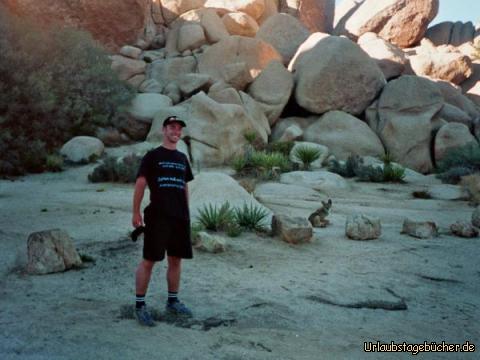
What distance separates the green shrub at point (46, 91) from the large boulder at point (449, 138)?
11249 mm

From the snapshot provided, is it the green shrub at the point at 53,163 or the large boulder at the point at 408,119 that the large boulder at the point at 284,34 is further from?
the green shrub at the point at 53,163

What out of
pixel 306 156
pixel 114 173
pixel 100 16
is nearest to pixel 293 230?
pixel 114 173

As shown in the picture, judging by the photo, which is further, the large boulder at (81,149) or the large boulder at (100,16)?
the large boulder at (100,16)

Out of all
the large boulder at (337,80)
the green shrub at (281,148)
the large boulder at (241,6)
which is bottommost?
the green shrub at (281,148)

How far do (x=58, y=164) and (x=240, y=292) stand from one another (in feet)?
33.5

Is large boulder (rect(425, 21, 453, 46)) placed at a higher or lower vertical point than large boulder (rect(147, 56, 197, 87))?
higher

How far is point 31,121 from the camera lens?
15.1m

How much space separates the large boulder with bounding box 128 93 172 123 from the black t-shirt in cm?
1417

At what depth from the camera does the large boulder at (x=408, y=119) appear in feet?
63.5

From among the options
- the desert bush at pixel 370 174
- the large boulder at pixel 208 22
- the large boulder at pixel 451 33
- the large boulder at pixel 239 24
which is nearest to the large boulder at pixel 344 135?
the desert bush at pixel 370 174

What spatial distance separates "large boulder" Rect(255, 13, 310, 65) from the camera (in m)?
24.8

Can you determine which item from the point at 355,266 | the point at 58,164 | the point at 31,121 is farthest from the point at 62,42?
the point at 355,266

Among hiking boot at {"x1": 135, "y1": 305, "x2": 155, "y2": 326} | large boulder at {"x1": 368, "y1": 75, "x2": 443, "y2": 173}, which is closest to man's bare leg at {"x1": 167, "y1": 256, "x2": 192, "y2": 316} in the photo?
hiking boot at {"x1": 135, "y1": 305, "x2": 155, "y2": 326}

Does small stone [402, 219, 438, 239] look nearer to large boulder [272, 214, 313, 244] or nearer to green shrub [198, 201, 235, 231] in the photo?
large boulder [272, 214, 313, 244]
